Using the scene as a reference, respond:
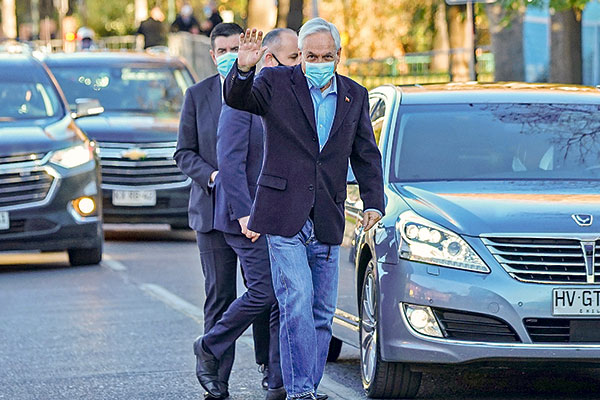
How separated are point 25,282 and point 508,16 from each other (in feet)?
23.8

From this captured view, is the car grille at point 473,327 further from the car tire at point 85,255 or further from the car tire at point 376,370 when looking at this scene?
the car tire at point 85,255

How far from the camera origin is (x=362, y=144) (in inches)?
281

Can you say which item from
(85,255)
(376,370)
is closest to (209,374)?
(376,370)

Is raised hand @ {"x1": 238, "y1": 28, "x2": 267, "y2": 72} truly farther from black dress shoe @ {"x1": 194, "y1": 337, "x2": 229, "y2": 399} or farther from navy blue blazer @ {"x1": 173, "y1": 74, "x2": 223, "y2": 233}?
black dress shoe @ {"x1": 194, "y1": 337, "x2": 229, "y2": 399}

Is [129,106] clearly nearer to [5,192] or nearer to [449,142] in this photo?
[5,192]

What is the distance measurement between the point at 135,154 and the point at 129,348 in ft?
24.6

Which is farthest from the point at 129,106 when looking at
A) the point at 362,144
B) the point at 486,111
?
the point at 362,144

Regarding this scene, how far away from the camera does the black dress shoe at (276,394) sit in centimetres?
748

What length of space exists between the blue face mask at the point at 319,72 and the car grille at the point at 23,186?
7608 millimetres

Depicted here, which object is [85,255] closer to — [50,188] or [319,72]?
[50,188]

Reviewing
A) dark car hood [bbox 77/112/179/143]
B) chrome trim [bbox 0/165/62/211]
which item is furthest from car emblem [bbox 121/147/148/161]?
chrome trim [bbox 0/165/62/211]

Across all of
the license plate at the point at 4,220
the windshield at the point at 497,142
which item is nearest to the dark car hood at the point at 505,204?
the windshield at the point at 497,142

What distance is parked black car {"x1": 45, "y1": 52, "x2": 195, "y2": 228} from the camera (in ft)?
55.1

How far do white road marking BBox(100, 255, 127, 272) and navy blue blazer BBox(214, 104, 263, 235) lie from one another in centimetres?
665
